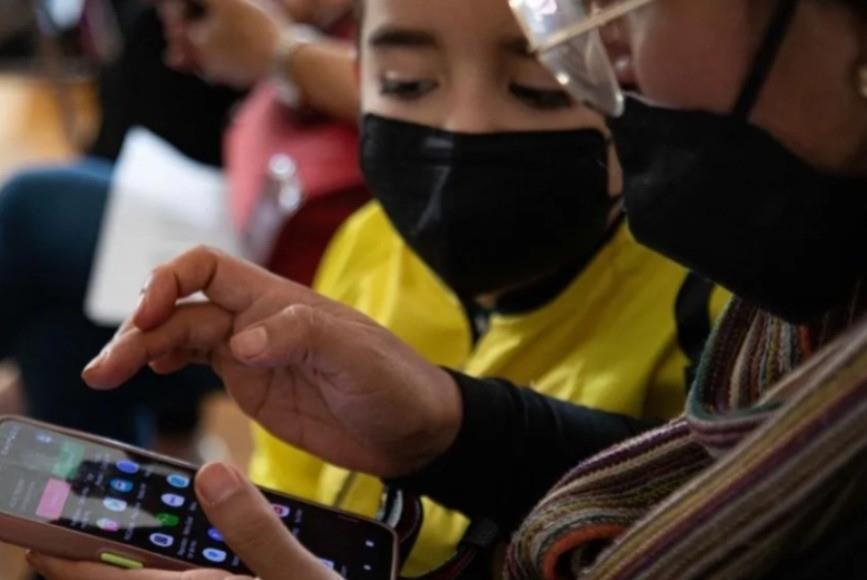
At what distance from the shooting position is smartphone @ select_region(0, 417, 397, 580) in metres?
0.71

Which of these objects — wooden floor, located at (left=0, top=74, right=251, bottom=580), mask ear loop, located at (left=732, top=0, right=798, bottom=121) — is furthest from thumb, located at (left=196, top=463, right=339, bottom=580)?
wooden floor, located at (left=0, top=74, right=251, bottom=580)

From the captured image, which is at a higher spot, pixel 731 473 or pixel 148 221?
pixel 731 473

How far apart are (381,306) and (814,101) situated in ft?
1.71

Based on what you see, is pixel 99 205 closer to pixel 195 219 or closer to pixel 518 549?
pixel 195 219

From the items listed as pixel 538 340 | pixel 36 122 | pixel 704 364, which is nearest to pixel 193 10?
pixel 538 340

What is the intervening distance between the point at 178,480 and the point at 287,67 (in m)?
0.69

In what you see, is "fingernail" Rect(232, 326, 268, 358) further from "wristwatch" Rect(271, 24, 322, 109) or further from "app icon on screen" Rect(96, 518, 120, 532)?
"wristwatch" Rect(271, 24, 322, 109)

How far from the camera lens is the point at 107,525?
0.73m

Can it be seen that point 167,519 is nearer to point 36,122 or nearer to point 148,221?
point 148,221

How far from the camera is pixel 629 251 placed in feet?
3.14

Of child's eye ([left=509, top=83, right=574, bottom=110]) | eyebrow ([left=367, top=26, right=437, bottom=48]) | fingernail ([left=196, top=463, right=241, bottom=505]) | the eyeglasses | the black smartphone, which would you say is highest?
the eyeglasses

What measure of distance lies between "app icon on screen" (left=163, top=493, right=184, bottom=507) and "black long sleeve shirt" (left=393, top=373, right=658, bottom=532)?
161mm

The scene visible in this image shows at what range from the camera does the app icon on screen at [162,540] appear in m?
0.73

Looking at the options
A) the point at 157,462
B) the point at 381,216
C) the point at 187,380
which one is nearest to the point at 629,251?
the point at 381,216
